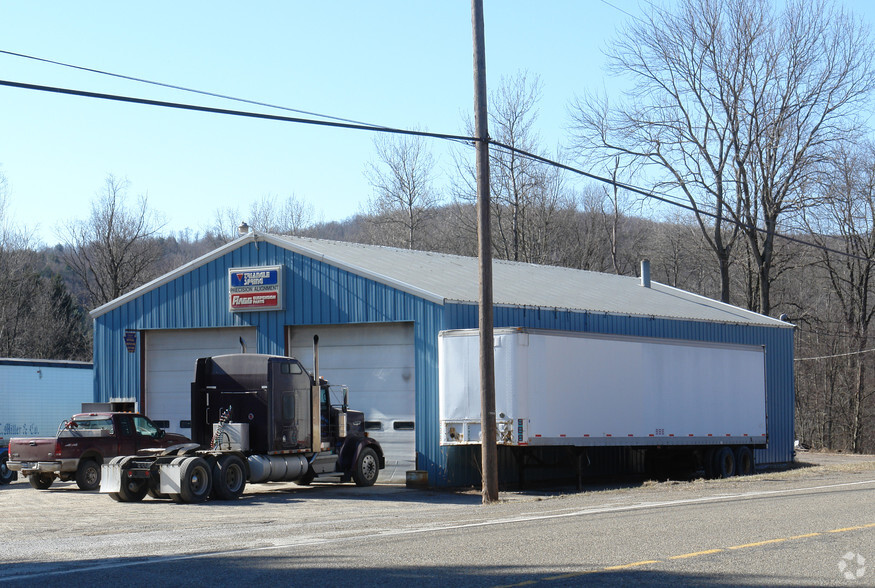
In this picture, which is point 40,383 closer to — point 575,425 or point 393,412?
point 393,412

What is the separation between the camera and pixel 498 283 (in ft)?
97.0

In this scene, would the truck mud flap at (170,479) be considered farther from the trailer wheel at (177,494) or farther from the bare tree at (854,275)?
the bare tree at (854,275)

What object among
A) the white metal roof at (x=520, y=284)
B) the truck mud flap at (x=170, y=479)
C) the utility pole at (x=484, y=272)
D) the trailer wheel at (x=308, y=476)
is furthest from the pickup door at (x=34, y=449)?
the utility pole at (x=484, y=272)

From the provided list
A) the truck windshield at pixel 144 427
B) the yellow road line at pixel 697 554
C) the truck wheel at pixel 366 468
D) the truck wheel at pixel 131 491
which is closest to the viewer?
the yellow road line at pixel 697 554

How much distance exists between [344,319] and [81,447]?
6995mm

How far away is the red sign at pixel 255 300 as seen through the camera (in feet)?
90.5

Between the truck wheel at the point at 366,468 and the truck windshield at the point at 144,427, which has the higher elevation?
the truck windshield at the point at 144,427

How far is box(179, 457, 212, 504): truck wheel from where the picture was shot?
771 inches

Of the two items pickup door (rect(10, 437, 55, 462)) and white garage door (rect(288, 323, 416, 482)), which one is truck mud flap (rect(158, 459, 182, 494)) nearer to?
pickup door (rect(10, 437, 55, 462))

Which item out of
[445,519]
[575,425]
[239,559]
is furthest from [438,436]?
[239,559]

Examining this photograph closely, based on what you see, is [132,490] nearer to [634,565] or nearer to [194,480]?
[194,480]

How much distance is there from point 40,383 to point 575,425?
51.2 feet

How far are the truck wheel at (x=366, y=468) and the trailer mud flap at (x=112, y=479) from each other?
5.63 meters

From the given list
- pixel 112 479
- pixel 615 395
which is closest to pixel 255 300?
pixel 112 479
